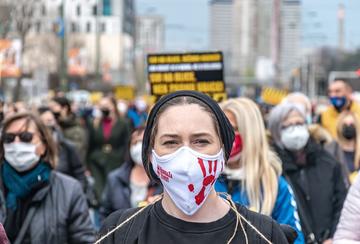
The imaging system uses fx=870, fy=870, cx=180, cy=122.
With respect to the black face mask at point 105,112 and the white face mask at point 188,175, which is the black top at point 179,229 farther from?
the black face mask at point 105,112

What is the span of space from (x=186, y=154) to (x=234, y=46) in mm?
117548

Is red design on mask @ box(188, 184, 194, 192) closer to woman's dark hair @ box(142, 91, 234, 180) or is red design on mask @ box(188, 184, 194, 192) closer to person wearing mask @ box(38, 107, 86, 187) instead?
woman's dark hair @ box(142, 91, 234, 180)

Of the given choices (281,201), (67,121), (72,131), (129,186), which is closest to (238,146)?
(281,201)

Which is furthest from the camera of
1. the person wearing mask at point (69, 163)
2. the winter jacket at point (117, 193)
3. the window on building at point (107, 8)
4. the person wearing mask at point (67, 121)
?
the window on building at point (107, 8)

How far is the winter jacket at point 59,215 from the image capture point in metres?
4.94

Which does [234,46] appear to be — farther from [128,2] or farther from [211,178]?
[211,178]

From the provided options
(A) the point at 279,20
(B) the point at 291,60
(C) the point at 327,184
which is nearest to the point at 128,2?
(B) the point at 291,60

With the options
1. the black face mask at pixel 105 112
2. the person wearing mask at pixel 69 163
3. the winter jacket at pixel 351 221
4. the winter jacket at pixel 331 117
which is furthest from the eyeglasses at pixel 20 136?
the black face mask at pixel 105 112

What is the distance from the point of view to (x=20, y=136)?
17.3ft

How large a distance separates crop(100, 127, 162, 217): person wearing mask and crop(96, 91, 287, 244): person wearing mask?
362 centimetres

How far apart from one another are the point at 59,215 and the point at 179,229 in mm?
2166

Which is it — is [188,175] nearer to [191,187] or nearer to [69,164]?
[191,187]

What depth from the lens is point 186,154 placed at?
117 inches

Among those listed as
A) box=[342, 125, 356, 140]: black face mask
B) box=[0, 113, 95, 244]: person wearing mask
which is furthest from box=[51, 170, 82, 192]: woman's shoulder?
box=[342, 125, 356, 140]: black face mask
